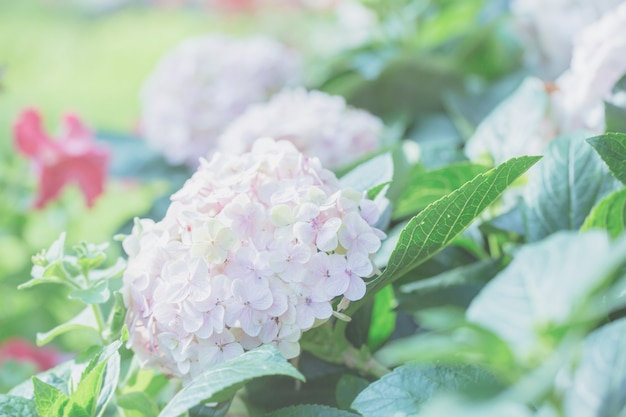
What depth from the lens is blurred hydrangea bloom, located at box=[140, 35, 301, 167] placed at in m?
1.05

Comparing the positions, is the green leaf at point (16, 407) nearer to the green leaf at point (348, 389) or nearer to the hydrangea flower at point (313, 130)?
the green leaf at point (348, 389)

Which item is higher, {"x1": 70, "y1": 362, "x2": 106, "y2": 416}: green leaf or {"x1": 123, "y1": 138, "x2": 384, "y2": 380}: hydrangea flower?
{"x1": 123, "y1": 138, "x2": 384, "y2": 380}: hydrangea flower

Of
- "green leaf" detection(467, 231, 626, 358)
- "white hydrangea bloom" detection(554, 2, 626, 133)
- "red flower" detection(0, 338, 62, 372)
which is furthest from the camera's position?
"red flower" detection(0, 338, 62, 372)

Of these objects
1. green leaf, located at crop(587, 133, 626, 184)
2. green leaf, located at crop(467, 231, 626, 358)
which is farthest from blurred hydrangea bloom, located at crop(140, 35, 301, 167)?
green leaf, located at crop(467, 231, 626, 358)

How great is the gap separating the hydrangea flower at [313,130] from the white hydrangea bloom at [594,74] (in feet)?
0.79

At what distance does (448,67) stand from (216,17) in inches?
76.0

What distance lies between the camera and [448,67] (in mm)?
1073

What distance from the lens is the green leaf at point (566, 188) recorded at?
1.84 ft

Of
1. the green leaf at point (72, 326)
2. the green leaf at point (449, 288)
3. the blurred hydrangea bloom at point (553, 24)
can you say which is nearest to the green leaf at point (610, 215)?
the green leaf at point (449, 288)

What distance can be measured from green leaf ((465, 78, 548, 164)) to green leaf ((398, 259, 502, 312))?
108mm

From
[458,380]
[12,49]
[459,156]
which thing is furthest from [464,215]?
[12,49]

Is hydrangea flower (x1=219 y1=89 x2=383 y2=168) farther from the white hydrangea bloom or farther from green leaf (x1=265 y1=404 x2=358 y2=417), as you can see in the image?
green leaf (x1=265 y1=404 x2=358 y2=417)

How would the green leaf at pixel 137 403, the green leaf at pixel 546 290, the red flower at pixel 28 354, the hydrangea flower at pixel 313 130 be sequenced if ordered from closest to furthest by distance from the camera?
the green leaf at pixel 546 290 < the green leaf at pixel 137 403 < the hydrangea flower at pixel 313 130 < the red flower at pixel 28 354

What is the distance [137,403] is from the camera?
0.51 metres
